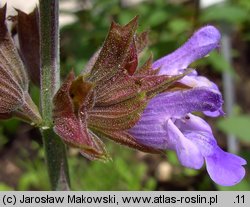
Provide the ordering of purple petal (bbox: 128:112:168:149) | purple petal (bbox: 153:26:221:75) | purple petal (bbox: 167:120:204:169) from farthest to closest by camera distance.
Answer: purple petal (bbox: 153:26:221:75) < purple petal (bbox: 128:112:168:149) < purple petal (bbox: 167:120:204:169)

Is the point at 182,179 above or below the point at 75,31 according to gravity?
below

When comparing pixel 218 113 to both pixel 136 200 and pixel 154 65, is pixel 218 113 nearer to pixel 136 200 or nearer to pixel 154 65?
pixel 154 65

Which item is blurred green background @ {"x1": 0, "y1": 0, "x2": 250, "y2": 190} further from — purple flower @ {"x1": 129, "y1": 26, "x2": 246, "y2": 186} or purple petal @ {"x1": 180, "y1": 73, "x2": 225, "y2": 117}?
purple flower @ {"x1": 129, "y1": 26, "x2": 246, "y2": 186}

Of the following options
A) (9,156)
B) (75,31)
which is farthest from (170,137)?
(9,156)

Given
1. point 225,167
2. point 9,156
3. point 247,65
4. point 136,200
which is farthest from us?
point 247,65

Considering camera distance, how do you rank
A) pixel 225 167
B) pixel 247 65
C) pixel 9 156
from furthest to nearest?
pixel 247 65 < pixel 9 156 < pixel 225 167

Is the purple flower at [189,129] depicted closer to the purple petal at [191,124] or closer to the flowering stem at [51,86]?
the purple petal at [191,124]

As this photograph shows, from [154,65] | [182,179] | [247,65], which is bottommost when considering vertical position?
[182,179]

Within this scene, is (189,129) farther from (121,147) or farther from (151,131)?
(121,147)

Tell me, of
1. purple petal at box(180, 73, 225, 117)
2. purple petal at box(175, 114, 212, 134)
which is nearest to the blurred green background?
purple petal at box(180, 73, 225, 117)
